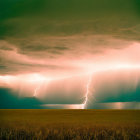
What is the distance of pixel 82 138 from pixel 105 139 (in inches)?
23.2

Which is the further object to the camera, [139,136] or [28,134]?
[28,134]

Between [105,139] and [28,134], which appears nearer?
[105,139]

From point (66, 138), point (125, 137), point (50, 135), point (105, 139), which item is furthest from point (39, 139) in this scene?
point (125, 137)

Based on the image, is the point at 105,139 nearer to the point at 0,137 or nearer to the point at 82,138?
the point at 82,138

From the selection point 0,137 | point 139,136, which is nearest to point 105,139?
point 139,136

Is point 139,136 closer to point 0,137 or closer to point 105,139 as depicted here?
point 105,139

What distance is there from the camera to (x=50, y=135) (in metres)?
4.81

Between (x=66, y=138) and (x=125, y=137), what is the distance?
1.52m

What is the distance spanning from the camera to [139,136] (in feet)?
15.4

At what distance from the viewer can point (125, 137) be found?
461 centimetres

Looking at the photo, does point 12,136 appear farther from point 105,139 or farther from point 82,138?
point 105,139

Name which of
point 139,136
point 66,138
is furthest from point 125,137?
point 66,138

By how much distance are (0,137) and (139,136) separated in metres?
3.68

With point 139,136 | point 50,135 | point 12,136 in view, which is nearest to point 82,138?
point 50,135
